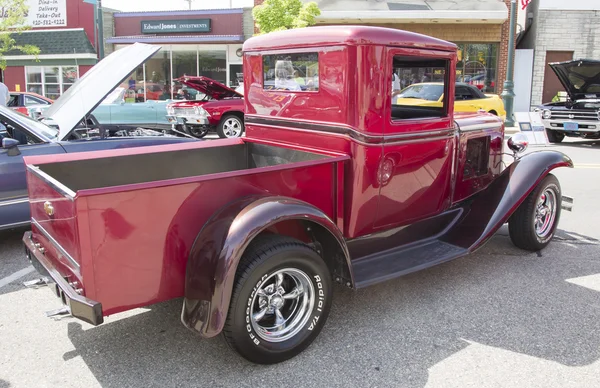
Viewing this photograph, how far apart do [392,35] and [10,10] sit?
19850mm

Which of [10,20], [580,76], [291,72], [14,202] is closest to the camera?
[291,72]

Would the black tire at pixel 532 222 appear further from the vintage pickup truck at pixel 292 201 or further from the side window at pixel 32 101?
the side window at pixel 32 101

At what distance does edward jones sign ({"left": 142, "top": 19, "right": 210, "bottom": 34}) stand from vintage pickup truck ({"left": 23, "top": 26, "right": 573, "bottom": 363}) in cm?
1815

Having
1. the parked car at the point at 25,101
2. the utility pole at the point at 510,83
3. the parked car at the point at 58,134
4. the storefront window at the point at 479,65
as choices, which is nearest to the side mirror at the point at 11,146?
the parked car at the point at 58,134

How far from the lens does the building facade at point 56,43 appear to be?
22484 millimetres

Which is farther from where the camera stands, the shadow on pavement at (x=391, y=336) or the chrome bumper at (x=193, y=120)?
the chrome bumper at (x=193, y=120)

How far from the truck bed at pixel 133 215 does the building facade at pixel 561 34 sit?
18877 mm

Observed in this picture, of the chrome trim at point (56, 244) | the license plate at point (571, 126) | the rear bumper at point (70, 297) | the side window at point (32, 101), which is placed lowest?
the rear bumper at point (70, 297)

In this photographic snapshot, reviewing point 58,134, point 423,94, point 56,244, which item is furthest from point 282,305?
point 58,134

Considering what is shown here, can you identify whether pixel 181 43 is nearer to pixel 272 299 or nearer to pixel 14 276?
pixel 14 276

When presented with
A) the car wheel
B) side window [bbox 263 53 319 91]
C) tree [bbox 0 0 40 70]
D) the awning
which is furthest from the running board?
tree [bbox 0 0 40 70]

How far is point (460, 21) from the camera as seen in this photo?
1922cm

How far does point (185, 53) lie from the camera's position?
22.1 metres

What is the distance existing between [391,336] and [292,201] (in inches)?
43.6
